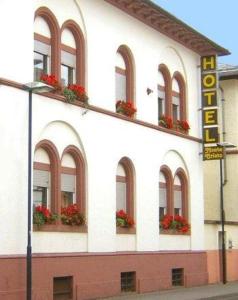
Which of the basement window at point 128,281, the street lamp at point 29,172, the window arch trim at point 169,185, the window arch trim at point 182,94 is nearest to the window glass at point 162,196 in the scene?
the window arch trim at point 169,185

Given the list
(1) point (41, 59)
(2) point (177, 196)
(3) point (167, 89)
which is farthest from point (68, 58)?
(2) point (177, 196)

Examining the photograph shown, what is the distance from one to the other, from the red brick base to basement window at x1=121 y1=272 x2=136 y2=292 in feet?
0.49

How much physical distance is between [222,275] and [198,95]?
7978 mm

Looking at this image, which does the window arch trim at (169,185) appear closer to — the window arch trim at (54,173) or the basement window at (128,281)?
the basement window at (128,281)

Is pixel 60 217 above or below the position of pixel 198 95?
below

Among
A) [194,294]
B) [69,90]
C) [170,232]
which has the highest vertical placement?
[69,90]

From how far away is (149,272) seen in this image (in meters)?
27.6

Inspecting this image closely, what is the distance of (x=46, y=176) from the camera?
2298 cm

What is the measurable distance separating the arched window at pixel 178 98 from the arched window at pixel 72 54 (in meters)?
7.37

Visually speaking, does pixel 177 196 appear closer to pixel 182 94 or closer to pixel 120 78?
pixel 182 94

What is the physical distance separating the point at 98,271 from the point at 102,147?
415 centimetres

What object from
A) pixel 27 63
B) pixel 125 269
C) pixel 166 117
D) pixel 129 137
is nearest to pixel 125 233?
pixel 125 269

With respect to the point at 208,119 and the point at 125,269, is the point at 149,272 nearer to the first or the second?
the point at 125,269

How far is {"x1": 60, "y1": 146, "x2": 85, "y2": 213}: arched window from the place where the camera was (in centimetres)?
2384
